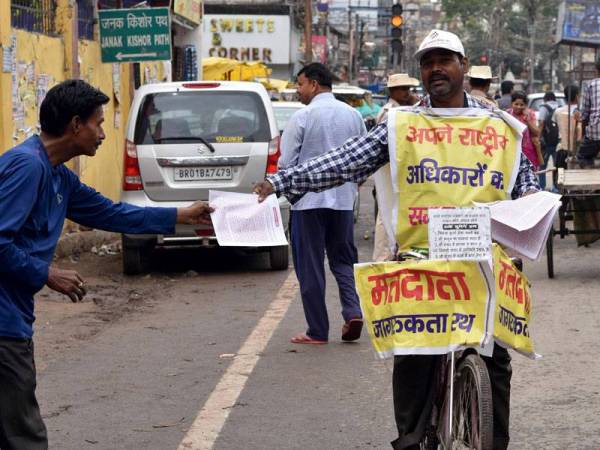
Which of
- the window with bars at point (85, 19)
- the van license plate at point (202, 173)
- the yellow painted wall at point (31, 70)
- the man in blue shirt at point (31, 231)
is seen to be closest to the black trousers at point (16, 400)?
the man in blue shirt at point (31, 231)

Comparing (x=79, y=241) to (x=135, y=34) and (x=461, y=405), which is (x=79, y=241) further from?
(x=461, y=405)

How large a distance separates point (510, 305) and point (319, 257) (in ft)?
14.1

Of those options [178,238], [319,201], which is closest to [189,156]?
[178,238]

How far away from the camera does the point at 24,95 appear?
14.1 metres

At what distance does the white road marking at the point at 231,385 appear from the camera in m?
6.38

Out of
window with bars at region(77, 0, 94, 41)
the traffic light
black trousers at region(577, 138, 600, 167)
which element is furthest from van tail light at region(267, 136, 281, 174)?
the traffic light

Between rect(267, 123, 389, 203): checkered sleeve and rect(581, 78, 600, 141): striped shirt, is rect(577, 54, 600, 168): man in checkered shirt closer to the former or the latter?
rect(581, 78, 600, 141): striped shirt

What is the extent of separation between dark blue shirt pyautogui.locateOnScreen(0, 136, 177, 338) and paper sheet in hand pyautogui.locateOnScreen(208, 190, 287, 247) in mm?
708

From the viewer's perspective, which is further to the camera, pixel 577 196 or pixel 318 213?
pixel 577 196

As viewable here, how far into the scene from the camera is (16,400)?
4.40m

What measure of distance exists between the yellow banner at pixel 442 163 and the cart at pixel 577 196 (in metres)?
6.49

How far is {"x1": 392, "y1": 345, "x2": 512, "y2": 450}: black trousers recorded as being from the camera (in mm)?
5191

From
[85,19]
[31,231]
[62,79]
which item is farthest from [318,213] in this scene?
[85,19]

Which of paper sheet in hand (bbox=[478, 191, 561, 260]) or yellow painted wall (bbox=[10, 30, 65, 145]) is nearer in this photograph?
paper sheet in hand (bbox=[478, 191, 561, 260])
